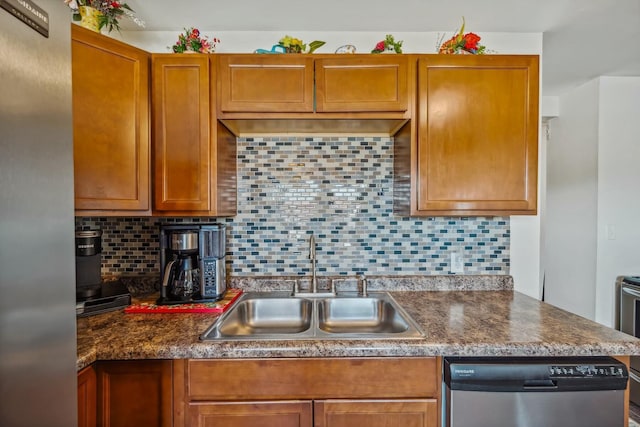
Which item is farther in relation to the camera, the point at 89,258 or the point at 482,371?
the point at 89,258

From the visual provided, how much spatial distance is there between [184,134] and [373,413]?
1.43m

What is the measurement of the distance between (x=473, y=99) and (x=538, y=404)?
129 centimetres

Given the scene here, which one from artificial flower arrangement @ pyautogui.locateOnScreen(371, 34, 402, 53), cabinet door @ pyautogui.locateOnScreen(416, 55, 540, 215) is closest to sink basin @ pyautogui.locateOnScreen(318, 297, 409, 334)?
cabinet door @ pyautogui.locateOnScreen(416, 55, 540, 215)

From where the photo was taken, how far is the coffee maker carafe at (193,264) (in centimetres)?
146

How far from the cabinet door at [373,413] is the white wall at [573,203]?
2304 millimetres

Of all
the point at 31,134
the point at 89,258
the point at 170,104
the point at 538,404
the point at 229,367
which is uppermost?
the point at 170,104

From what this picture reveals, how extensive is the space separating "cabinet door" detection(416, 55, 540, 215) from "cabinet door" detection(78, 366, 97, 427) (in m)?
1.48

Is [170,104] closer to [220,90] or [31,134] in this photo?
[220,90]

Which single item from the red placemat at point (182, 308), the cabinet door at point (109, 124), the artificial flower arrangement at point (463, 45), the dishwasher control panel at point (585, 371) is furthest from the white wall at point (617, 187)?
the cabinet door at point (109, 124)

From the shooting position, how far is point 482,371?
105 cm

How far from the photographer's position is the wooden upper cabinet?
4.75ft

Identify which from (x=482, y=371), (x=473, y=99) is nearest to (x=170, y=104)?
(x=473, y=99)

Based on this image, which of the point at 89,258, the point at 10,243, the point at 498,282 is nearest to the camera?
the point at 10,243

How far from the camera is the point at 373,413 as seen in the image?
3.56ft
